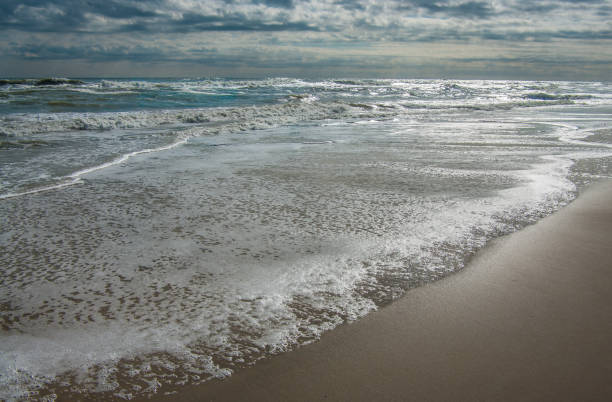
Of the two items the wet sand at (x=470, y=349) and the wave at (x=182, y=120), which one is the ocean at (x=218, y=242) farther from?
the wave at (x=182, y=120)

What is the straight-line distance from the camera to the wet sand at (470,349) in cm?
199

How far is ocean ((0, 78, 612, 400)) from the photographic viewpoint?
2.29m

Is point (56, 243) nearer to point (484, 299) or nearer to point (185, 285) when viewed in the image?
point (185, 285)

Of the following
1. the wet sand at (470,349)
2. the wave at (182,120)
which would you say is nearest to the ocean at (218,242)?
the wet sand at (470,349)

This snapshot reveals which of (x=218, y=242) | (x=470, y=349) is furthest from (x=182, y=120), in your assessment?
(x=470, y=349)

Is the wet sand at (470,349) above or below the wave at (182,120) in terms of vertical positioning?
below

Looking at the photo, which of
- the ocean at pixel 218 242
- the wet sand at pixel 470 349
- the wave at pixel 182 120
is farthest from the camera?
the wave at pixel 182 120

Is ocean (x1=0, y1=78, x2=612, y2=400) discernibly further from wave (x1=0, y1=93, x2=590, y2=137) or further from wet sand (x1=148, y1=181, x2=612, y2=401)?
wave (x1=0, y1=93, x2=590, y2=137)

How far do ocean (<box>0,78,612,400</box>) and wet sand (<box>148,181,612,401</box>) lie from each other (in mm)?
138

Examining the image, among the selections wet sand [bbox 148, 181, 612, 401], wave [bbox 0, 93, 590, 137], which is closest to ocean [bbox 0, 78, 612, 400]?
wet sand [bbox 148, 181, 612, 401]

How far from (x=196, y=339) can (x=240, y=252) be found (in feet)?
3.97

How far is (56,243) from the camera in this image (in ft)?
12.5

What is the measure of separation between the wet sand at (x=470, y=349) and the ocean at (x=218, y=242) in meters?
0.14

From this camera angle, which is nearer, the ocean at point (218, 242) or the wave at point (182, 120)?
the ocean at point (218, 242)
